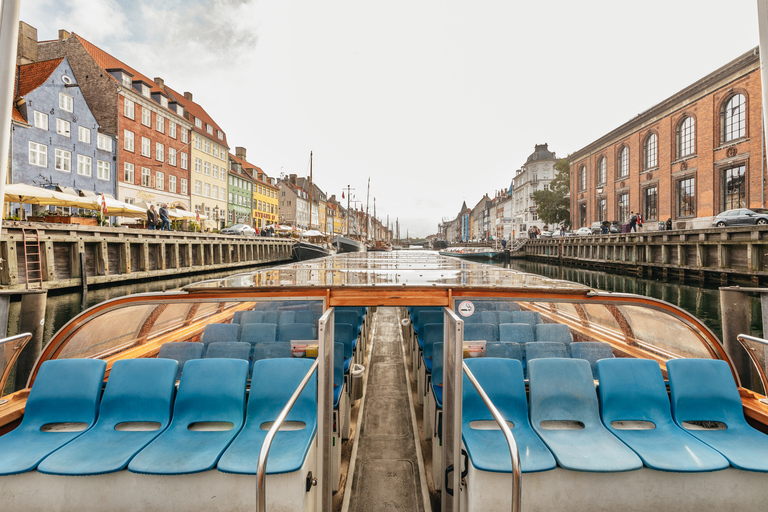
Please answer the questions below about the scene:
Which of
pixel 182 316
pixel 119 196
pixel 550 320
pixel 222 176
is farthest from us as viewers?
pixel 222 176

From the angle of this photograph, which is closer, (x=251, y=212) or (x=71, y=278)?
(x=71, y=278)

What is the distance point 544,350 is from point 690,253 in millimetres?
20094

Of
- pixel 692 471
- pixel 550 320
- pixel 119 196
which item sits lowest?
pixel 692 471

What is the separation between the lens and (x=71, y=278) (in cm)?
1421

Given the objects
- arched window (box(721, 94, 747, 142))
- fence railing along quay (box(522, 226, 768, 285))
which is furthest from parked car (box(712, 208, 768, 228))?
arched window (box(721, 94, 747, 142))

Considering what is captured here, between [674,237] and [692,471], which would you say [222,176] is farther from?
[692,471]

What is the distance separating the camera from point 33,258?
12930mm

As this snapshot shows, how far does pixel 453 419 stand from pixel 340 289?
Answer: 1.29 meters

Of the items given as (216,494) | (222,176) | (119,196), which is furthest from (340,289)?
(222,176)

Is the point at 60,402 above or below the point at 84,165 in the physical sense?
below

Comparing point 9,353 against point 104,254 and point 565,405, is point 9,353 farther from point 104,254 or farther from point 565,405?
point 104,254

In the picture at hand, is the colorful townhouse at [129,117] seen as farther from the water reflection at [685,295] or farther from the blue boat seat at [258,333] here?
the water reflection at [685,295]

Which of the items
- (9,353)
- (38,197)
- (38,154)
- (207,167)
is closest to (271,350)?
(9,353)

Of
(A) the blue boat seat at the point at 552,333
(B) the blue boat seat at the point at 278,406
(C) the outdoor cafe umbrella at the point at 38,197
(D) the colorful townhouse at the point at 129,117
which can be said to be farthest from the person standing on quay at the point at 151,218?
(A) the blue boat seat at the point at 552,333
